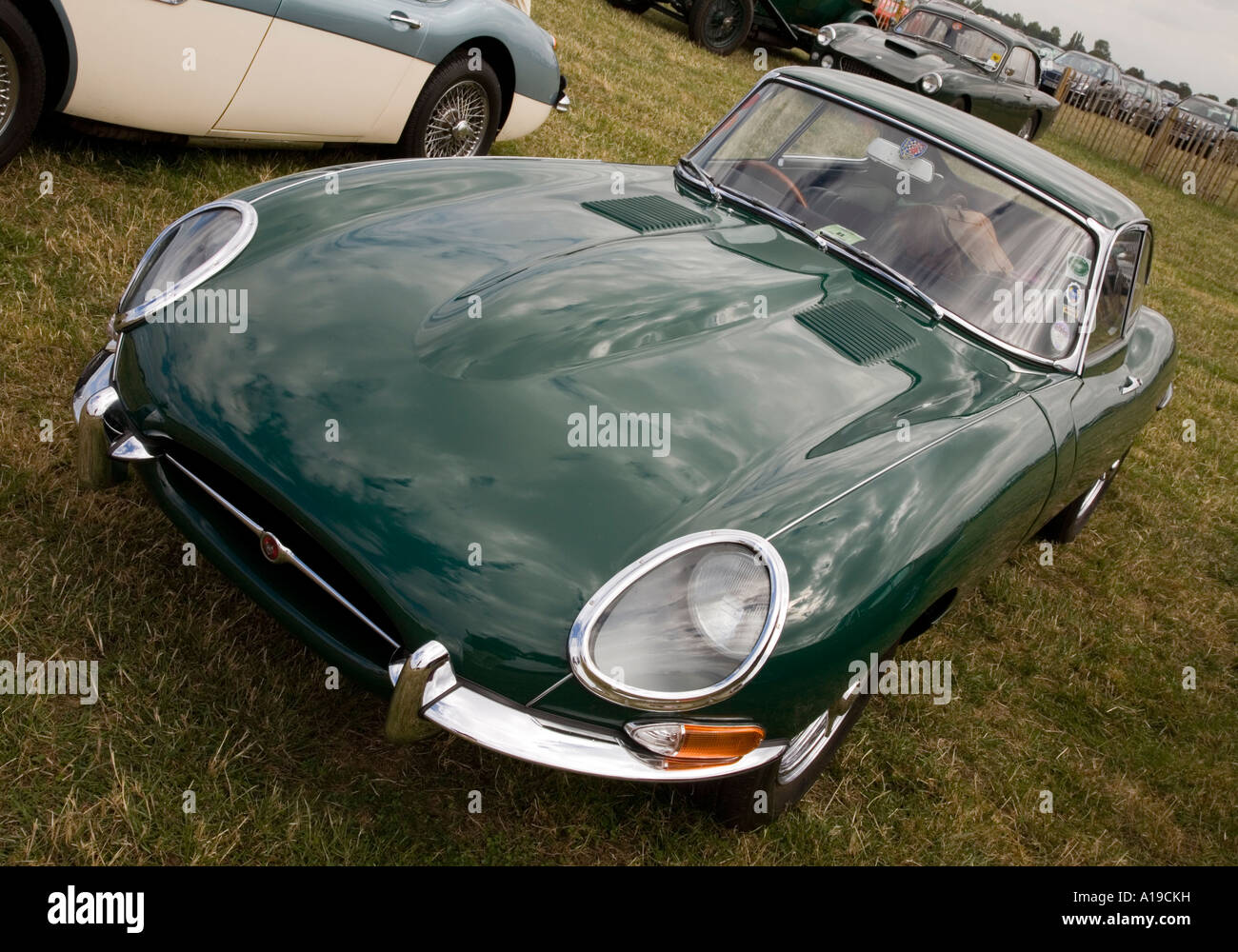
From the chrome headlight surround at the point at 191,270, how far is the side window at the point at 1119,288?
8.20 ft

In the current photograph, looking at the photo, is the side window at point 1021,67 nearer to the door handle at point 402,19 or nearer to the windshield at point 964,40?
the windshield at point 964,40

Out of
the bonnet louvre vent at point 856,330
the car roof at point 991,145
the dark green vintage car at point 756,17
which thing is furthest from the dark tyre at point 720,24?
the bonnet louvre vent at point 856,330

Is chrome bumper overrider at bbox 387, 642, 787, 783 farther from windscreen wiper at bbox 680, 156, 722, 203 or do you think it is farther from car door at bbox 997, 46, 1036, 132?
car door at bbox 997, 46, 1036, 132

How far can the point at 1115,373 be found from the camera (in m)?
3.40

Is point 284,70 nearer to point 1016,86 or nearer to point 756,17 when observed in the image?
point 756,17

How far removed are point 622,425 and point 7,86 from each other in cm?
273

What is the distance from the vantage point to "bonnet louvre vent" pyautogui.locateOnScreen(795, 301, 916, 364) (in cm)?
276

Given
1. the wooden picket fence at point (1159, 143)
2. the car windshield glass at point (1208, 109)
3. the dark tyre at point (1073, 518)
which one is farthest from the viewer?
the car windshield glass at point (1208, 109)

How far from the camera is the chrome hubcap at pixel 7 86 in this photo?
3408mm

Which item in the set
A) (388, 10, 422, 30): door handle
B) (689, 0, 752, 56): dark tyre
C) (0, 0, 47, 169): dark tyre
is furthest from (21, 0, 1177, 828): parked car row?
(689, 0, 752, 56): dark tyre

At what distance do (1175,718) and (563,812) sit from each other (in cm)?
237

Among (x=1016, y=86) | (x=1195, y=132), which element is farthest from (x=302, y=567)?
(x=1195, y=132)

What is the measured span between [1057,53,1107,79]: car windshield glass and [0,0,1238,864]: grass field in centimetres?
2400

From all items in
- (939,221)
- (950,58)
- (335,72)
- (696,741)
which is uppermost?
(950,58)
